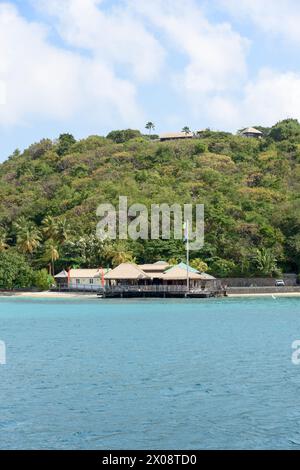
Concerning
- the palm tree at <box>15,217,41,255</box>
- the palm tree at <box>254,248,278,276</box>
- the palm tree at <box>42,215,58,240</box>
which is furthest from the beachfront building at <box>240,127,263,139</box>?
the palm tree at <box>254,248,278,276</box>

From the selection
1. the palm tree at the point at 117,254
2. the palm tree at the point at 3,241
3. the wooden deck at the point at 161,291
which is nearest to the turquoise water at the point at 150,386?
the wooden deck at the point at 161,291

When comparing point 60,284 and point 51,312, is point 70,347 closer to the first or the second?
point 51,312

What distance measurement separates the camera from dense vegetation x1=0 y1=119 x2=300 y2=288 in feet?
234

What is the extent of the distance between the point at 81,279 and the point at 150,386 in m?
50.6

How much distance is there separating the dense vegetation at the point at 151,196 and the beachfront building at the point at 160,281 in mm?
4101

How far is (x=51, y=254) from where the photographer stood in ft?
240

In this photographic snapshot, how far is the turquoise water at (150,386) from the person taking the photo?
50.4 feet

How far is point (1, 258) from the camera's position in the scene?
228 ft

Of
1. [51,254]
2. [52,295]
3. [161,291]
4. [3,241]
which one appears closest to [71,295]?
[52,295]

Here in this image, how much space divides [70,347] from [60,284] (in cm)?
4180

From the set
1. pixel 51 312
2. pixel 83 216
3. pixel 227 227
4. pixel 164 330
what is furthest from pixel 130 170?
pixel 164 330

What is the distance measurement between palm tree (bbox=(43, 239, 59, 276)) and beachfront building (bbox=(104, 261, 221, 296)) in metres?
8.24

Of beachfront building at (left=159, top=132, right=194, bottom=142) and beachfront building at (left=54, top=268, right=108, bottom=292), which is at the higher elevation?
beachfront building at (left=159, top=132, right=194, bottom=142)

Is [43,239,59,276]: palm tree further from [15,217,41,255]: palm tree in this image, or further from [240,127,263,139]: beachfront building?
[240,127,263,139]: beachfront building
